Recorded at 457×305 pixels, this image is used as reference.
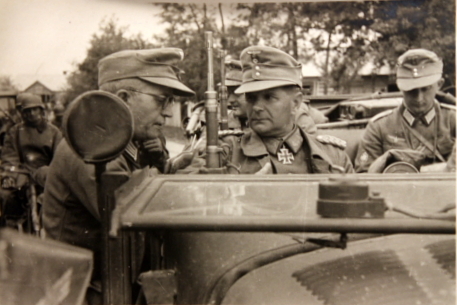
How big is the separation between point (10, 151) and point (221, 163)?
1.42 meters

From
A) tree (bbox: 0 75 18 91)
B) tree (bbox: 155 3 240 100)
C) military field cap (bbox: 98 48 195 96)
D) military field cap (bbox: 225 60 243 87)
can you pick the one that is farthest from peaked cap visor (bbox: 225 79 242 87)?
tree (bbox: 0 75 18 91)

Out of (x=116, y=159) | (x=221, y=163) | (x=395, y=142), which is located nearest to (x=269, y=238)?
(x=116, y=159)

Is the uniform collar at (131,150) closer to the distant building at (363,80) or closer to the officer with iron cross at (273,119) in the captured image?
the officer with iron cross at (273,119)

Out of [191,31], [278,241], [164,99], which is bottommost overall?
[278,241]

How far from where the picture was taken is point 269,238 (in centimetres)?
121

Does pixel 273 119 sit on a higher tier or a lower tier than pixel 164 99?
lower

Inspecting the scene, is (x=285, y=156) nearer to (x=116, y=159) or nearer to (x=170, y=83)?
(x=170, y=83)

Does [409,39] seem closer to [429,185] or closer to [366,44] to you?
[366,44]

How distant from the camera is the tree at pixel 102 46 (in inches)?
70.3

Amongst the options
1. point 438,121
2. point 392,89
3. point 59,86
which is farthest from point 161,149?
point 392,89

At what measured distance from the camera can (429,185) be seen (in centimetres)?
130

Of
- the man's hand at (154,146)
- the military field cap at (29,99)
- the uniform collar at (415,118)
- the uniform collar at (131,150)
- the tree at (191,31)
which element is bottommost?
the man's hand at (154,146)

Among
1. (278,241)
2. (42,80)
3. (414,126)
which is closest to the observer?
(278,241)

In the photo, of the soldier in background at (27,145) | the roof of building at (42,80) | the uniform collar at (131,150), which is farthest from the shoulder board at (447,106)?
the soldier in background at (27,145)
